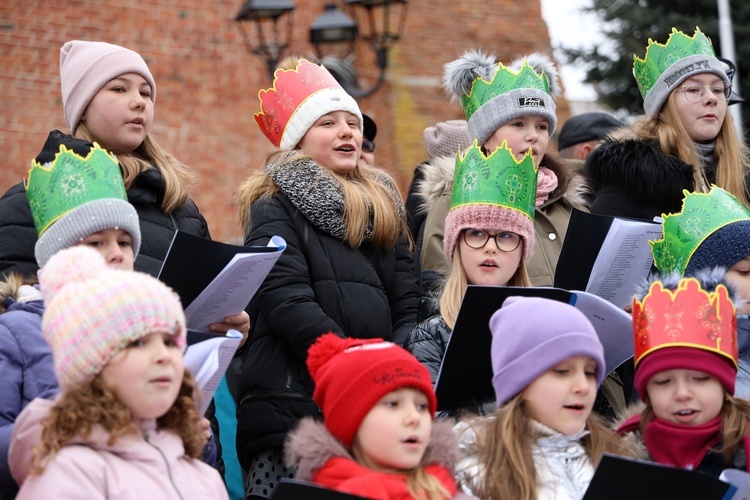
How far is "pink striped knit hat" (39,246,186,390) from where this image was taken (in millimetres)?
3178

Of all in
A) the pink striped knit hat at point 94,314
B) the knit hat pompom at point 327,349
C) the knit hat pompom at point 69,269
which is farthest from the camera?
the knit hat pompom at point 327,349

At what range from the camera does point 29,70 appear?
9.62 meters

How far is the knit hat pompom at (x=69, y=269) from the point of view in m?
3.30

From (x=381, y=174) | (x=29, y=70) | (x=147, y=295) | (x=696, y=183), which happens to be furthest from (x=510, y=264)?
(x=29, y=70)

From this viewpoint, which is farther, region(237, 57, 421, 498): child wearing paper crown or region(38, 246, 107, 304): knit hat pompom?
region(237, 57, 421, 498): child wearing paper crown

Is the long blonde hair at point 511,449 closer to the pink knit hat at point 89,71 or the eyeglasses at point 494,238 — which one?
the eyeglasses at point 494,238

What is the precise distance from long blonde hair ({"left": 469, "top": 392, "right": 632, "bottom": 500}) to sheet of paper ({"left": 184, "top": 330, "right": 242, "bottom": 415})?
0.76 metres

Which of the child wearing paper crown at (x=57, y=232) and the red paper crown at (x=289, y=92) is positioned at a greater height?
the red paper crown at (x=289, y=92)

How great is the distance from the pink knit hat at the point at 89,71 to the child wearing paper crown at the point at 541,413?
183cm

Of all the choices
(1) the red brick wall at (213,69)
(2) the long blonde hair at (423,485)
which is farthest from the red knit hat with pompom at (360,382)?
(1) the red brick wall at (213,69)

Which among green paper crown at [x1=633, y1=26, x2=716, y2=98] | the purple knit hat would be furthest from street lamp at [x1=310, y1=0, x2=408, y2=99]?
the purple knit hat

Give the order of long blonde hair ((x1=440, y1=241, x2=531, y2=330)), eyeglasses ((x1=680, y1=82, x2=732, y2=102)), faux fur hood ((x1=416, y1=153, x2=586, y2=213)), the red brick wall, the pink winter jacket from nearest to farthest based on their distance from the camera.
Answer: the pink winter jacket, long blonde hair ((x1=440, y1=241, x2=531, y2=330)), faux fur hood ((x1=416, y1=153, x2=586, y2=213)), eyeglasses ((x1=680, y1=82, x2=732, y2=102)), the red brick wall

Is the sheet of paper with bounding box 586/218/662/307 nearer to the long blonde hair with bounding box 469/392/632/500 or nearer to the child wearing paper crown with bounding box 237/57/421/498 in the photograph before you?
the child wearing paper crown with bounding box 237/57/421/498

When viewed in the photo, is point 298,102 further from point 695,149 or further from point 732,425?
point 732,425
